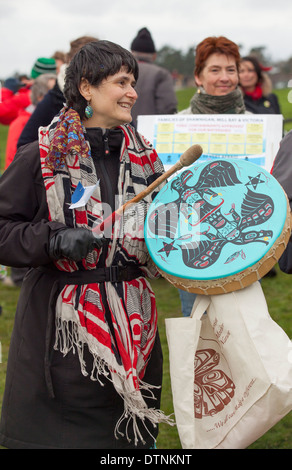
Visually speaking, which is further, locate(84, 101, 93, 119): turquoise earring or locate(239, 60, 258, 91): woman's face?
locate(239, 60, 258, 91): woman's face

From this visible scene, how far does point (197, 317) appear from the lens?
2.46m

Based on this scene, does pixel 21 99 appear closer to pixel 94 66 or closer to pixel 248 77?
pixel 248 77

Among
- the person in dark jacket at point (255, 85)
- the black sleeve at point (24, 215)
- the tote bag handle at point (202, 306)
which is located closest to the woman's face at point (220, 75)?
the black sleeve at point (24, 215)

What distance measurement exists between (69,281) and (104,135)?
1.80 feet

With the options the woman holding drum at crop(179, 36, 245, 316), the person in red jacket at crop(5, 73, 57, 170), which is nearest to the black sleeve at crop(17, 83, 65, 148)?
the woman holding drum at crop(179, 36, 245, 316)

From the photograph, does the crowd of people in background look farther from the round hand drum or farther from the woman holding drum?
the round hand drum

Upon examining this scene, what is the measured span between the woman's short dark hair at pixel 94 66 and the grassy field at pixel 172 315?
1949 mm

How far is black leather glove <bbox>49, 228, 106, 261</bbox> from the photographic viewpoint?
2.31 m

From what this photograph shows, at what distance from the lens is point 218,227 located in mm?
2479

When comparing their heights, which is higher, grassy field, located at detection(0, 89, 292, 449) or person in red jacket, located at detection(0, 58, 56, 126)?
person in red jacket, located at detection(0, 58, 56, 126)

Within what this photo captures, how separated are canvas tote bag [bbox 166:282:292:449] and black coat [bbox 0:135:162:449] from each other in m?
0.30

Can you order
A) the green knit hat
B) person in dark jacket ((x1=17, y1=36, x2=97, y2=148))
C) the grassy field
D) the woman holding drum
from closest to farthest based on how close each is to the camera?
1. the grassy field
2. the woman holding drum
3. person in dark jacket ((x1=17, y1=36, x2=97, y2=148))
4. the green knit hat
